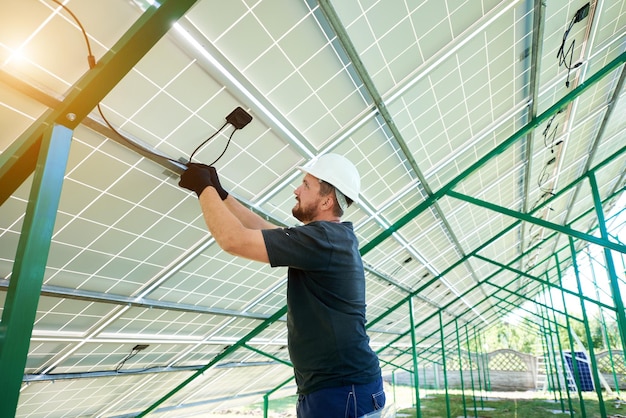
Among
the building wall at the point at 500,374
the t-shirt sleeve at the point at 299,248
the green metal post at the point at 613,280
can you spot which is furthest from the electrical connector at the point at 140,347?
the building wall at the point at 500,374

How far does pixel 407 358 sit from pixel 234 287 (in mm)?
19015

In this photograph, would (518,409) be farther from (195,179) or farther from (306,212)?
(195,179)

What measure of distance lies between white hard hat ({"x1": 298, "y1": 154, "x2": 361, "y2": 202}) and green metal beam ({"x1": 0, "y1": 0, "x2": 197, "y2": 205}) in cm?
103

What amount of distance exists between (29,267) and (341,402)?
58.8 inches

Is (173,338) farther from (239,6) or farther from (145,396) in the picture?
(239,6)

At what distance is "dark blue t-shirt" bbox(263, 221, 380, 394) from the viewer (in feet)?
6.65

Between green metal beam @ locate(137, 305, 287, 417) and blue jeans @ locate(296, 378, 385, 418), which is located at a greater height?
green metal beam @ locate(137, 305, 287, 417)

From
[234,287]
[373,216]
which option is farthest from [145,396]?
[373,216]

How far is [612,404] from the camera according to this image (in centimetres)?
1766

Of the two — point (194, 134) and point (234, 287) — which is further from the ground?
point (194, 134)

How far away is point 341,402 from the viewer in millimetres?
1974

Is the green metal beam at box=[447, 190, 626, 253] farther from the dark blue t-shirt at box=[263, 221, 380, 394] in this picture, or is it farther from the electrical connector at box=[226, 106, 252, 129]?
the dark blue t-shirt at box=[263, 221, 380, 394]

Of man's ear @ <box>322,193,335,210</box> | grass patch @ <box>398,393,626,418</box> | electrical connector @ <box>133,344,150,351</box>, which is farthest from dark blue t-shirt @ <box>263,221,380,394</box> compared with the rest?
grass patch @ <box>398,393,626,418</box>

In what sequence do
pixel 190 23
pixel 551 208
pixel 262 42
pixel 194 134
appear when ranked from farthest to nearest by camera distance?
pixel 551 208
pixel 194 134
pixel 262 42
pixel 190 23
